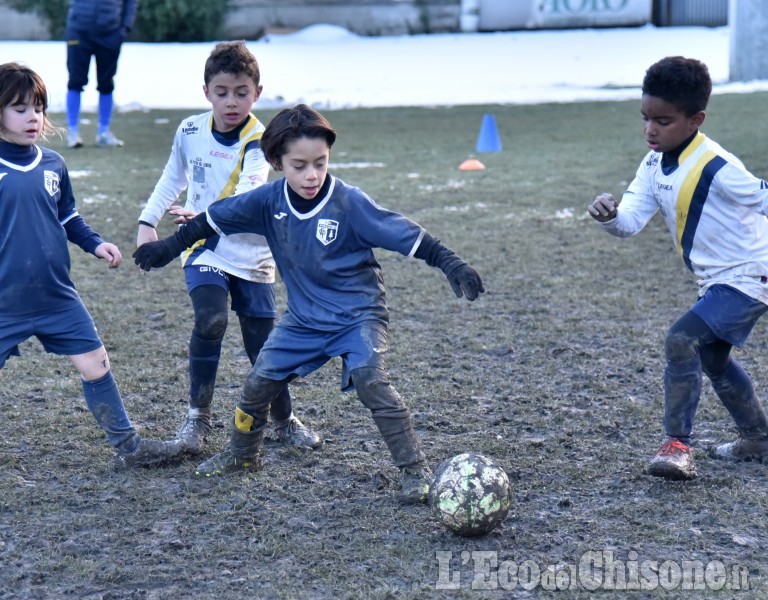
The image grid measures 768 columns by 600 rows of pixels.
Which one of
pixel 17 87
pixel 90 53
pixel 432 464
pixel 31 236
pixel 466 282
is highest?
pixel 90 53

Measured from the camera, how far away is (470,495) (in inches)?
138

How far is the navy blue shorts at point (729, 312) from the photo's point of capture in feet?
13.1

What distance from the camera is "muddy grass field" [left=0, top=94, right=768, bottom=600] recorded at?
3.28 metres

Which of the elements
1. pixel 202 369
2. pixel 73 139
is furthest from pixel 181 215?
pixel 73 139

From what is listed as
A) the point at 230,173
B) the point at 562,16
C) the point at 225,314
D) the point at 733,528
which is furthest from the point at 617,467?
the point at 562,16

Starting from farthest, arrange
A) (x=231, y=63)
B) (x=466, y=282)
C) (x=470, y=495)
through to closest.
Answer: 1. (x=231, y=63)
2. (x=466, y=282)
3. (x=470, y=495)

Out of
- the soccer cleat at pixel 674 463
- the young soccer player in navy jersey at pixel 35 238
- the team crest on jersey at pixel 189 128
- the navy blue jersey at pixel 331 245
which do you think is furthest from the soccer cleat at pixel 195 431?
the soccer cleat at pixel 674 463

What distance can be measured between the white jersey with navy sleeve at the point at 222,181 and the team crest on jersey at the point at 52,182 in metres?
0.51

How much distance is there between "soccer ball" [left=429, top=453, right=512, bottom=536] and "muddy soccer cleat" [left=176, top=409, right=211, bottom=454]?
1.14 m

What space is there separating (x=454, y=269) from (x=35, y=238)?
5.08 ft

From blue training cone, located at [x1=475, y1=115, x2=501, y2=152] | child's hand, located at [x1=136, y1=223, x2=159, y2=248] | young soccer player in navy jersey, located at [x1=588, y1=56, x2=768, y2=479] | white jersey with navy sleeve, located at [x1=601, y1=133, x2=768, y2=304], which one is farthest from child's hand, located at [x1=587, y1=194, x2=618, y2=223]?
blue training cone, located at [x1=475, y1=115, x2=501, y2=152]

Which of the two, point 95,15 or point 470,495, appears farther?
point 95,15

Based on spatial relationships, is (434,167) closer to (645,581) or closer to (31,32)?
(645,581)

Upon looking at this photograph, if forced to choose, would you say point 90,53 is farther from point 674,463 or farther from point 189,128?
point 674,463
